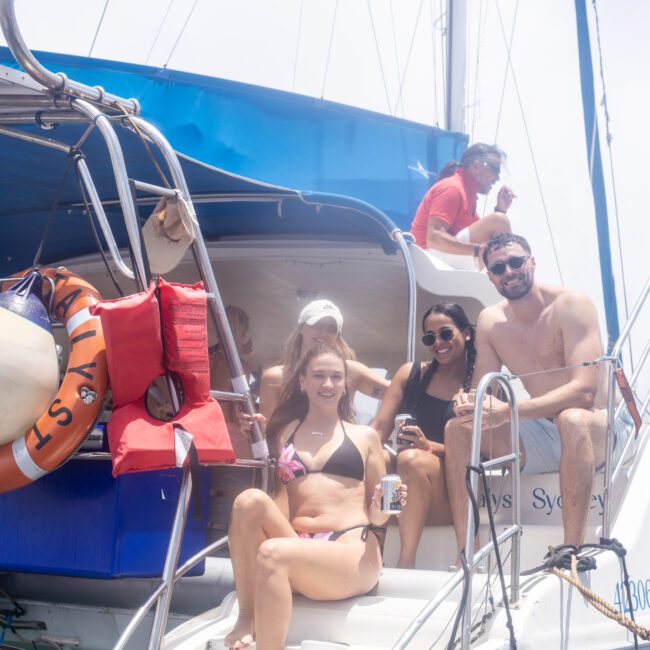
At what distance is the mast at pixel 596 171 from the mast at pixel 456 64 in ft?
3.91

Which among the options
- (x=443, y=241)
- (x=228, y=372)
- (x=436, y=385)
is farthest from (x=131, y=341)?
(x=443, y=241)

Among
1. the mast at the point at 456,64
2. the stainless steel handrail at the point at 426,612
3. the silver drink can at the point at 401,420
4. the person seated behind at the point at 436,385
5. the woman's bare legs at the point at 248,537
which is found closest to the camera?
the stainless steel handrail at the point at 426,612

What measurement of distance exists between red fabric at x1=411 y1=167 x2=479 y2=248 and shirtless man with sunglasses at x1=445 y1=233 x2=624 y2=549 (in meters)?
1.51

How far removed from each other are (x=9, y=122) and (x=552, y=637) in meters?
3.06

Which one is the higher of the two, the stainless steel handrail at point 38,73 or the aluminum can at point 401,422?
the stainless steel handrail at point 38,73

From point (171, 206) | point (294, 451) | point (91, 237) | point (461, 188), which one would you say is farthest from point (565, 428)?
point (91, 237)

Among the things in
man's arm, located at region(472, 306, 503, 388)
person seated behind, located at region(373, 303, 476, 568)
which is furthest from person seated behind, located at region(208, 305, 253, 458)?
man's arm, located at region(472, 306, 503, 388)

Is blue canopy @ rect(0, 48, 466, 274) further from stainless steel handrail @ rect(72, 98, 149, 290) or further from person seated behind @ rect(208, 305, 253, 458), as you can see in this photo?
stainless steel handrail @ rect(72, 98, 149, 290)

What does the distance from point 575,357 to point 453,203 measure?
1.99 metres

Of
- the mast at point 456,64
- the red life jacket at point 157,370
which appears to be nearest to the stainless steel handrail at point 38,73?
the red life jacket at point 157,370

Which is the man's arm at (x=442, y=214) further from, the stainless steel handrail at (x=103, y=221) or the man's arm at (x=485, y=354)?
the stainless steel handrail at (x=103, y=221)

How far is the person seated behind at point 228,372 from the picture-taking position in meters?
4.50

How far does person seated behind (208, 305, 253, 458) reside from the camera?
4.50m

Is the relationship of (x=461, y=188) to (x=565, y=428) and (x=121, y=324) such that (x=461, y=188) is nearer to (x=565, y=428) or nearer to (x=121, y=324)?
(x=565, y=428)
